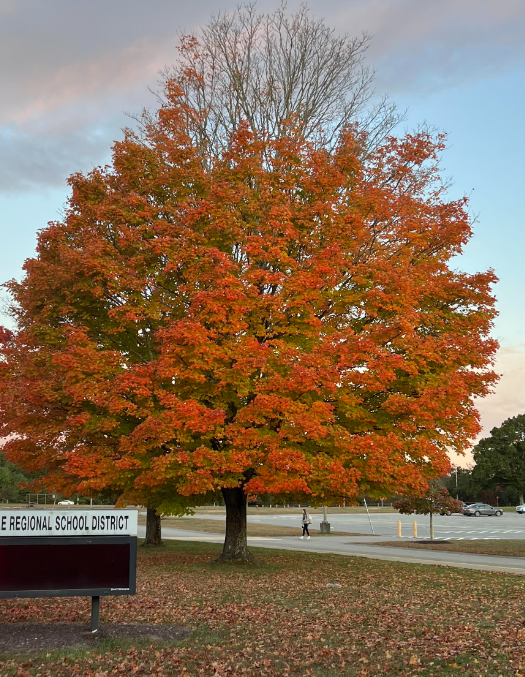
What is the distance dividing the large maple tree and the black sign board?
17.4 ft

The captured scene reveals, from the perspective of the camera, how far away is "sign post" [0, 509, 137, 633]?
8.43 meters

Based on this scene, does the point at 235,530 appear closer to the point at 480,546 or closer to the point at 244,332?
the point at 244,332

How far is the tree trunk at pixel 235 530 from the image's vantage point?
59.6 feet

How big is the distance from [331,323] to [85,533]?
→ 9592mm

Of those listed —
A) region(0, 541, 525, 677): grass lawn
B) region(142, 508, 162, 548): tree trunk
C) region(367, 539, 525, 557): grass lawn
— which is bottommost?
region(367, 539, 525, 557): grass lawn

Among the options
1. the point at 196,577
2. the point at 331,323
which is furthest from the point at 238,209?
the point at 196,577

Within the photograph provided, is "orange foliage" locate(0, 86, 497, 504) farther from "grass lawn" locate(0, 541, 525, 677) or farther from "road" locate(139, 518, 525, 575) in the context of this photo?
"road" locate(139, 518, 525, 575)

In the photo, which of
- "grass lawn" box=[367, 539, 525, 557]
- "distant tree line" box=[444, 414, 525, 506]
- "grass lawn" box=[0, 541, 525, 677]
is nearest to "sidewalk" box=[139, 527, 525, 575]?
"grass lawn" box=[367, 539, 525, 557]

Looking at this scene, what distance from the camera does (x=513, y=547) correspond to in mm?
26422

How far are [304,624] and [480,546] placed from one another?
66.3 ft

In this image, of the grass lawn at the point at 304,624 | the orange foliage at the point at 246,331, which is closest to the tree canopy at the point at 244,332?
the orange foliage at the point at 246,331

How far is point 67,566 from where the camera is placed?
8.60 m

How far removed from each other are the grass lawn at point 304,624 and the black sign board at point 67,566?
896 mm

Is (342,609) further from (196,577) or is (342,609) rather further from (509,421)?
(509,421)
